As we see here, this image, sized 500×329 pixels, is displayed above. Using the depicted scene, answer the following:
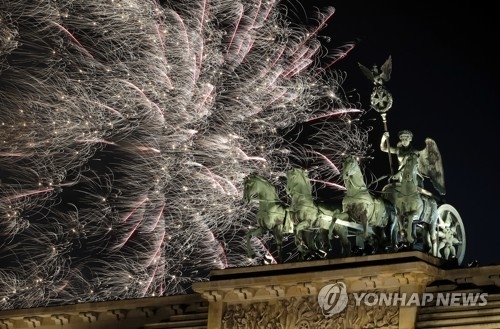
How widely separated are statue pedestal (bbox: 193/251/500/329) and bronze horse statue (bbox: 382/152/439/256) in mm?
845

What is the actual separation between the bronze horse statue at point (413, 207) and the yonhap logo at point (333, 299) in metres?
1.85

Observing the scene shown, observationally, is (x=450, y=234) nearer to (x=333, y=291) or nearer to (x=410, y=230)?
(x=410, y=230)

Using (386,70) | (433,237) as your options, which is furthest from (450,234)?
(386,70)

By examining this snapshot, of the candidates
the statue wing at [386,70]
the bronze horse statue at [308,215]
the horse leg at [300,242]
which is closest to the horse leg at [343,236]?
the bronze horse statue at [308,215]

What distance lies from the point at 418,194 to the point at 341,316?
10.2 ft

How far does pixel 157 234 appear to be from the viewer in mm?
40625

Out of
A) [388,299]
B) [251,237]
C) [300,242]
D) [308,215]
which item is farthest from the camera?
[251,237]

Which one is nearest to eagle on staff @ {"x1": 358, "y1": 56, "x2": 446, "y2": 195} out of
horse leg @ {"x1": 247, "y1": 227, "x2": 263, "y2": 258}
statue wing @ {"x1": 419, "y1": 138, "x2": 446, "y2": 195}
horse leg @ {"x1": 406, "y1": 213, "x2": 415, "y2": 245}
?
statue wing @ {"x1": 419, "y1": 138, "x2": 446, "y2": 195}

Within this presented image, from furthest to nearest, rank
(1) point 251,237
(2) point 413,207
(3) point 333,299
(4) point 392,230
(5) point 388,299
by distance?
(1) point 251,237, (4) point 392,230, (2) point 413,207, (3) point 333,299, (5) point 388,299

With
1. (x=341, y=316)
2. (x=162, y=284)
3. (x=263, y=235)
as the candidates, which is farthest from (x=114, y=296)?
(x=341, y=316)

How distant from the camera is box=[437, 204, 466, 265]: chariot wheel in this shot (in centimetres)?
3672

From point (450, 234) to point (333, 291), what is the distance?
3236 mm

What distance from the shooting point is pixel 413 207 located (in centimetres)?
3581

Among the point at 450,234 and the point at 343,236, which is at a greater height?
the point at 450,234
